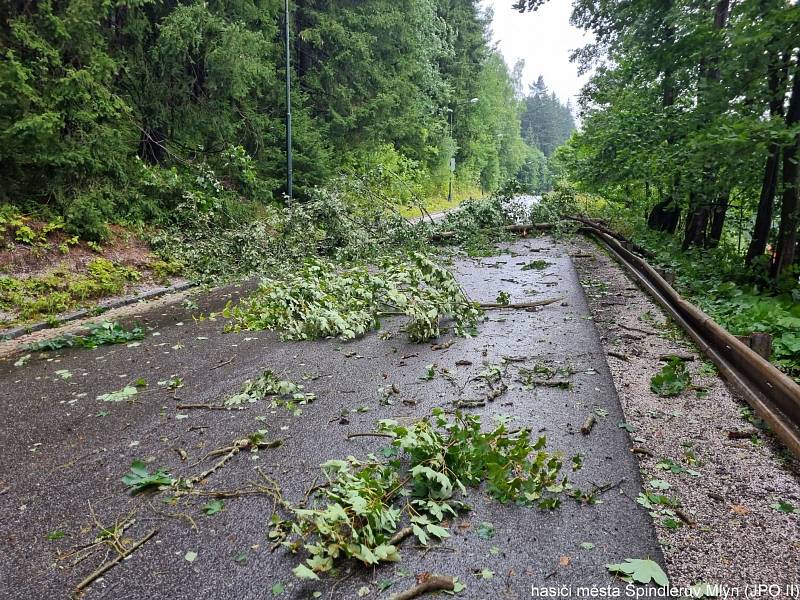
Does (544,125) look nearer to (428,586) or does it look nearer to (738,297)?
(738,297)

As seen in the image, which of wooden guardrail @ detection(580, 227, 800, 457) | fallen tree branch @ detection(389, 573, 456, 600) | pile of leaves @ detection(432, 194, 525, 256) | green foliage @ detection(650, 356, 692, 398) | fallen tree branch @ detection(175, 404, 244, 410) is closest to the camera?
fallen tree branch @ detection(389, 573, 456, 600)

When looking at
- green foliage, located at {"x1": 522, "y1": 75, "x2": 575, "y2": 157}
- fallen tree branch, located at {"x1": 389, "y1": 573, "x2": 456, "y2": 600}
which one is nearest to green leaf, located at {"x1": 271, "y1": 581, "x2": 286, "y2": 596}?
fallen tree branch, located at {"x1": 389, "y1": 573, "x2": 456, "y2": 600}

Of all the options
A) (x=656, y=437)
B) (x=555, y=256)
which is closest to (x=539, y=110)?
(x=555, y=256)

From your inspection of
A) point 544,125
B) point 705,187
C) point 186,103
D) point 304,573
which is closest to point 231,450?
point 304,573

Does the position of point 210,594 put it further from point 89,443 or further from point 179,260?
point 179,260

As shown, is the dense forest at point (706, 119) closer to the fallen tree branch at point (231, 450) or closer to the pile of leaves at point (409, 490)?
the pile of leaves at point (409, 490)

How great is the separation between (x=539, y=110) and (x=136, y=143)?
119305 mm

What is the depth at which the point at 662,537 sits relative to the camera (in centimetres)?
261

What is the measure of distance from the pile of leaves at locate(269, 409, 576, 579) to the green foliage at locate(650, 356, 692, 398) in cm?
160

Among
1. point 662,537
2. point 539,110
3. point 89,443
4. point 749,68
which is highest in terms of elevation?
point 539,110

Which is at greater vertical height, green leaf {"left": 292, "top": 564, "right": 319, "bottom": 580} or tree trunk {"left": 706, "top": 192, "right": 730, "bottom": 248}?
tree trunk {"left": 706, "top": 192, "right": 730, "bottom": 248}

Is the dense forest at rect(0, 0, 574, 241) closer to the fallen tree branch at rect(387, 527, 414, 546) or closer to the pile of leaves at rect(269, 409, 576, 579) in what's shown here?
the pile of leaves at rect(269, 409, 576, 579)

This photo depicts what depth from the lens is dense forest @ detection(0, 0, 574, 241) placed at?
10.4 meters

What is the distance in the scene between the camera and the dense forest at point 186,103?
34.0 feet
